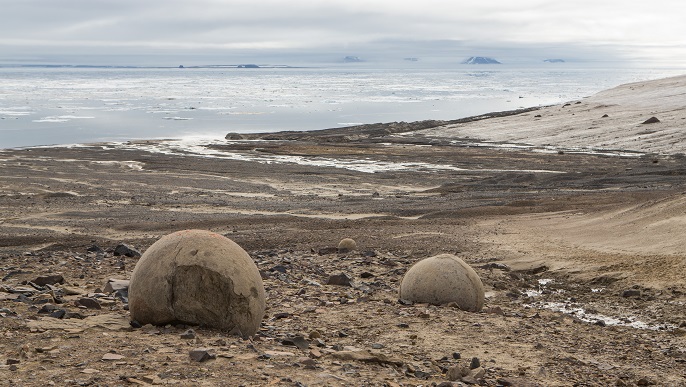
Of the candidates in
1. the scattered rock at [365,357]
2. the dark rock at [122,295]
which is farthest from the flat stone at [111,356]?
the dark rock at [122,295]

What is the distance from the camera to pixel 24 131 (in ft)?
179

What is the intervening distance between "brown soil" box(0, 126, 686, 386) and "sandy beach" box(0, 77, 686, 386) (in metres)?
0.05

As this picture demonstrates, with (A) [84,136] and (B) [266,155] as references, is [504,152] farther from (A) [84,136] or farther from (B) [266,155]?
(A) [84,136]

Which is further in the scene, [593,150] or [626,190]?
[593,150]

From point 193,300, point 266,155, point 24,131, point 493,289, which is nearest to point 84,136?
point 24,131

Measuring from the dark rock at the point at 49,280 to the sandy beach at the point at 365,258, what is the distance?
0.18 metres

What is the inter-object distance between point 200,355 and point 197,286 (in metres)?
1.18

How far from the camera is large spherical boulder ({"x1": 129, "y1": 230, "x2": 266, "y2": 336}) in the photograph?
27.2ft

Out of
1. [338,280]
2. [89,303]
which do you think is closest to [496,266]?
[338,280]

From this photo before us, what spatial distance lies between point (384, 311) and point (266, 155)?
31314mm

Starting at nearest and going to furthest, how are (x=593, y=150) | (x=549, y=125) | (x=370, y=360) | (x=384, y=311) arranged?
Answer: (x=370, y=360) < (x=384, y=311) < (x=593, y=150) < (x=549, y=125)

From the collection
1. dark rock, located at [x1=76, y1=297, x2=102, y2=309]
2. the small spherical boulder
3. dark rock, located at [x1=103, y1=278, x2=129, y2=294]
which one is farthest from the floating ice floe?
dark rock, located at [x1=76, y1=297, x2=102, y2=309]

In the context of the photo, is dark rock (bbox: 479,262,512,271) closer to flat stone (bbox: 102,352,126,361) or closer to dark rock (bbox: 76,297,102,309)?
dark rock (bbox: 76,297,102,309)

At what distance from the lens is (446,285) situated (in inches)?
455
